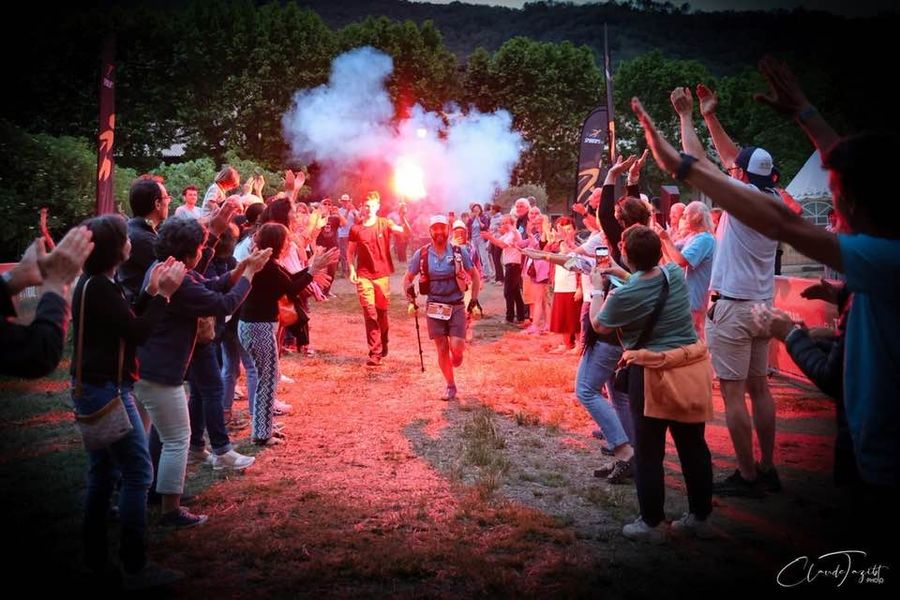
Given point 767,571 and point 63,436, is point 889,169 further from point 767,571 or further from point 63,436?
point 63,436

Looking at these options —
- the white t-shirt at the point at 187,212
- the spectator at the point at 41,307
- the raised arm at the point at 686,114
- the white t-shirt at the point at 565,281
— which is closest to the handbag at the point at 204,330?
the white t-shirt at the point at 187,212

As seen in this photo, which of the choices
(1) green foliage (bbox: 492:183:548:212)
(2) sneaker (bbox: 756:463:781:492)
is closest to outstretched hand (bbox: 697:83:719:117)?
(2) sneaker (bbox: 756:463:781:492)

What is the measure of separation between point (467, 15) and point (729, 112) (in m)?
109

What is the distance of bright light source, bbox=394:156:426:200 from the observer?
→ 118ft

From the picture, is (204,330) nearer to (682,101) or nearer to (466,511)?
(466,511)

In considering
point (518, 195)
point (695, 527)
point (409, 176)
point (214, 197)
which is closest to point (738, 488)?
point (695, 527)

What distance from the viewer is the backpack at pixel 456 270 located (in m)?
7.84

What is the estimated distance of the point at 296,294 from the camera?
6.19 metres

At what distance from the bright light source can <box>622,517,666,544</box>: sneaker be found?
3217 cm

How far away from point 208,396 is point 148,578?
2006mm

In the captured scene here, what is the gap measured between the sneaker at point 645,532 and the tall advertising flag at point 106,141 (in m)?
6.78

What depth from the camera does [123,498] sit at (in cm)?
364

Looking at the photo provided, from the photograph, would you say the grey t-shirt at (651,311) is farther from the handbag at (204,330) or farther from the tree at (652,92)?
the tree at (652,92)

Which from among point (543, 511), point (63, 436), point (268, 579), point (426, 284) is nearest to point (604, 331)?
A: point (543, 511)
